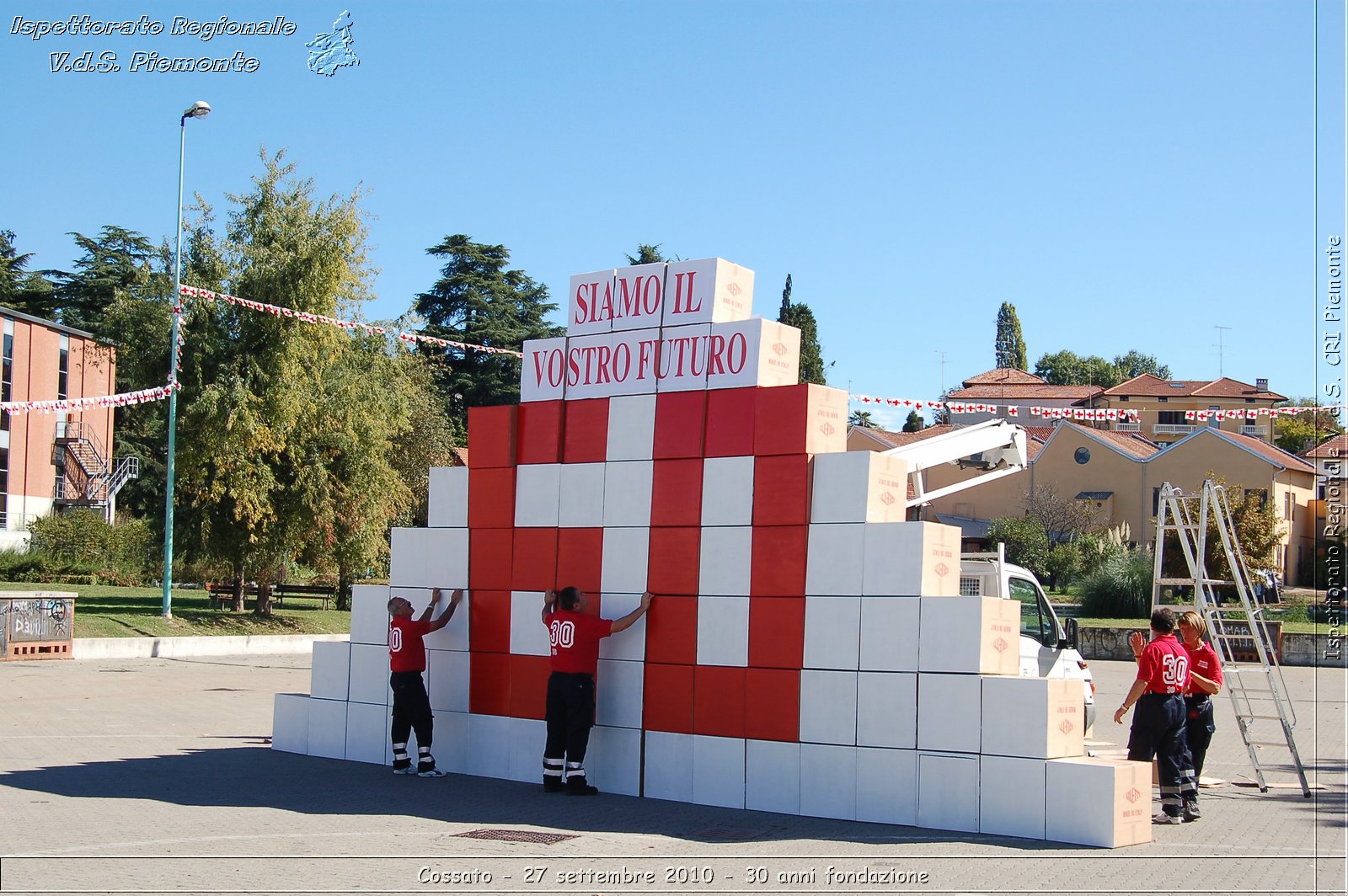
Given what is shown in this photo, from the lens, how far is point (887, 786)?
9.64 metres

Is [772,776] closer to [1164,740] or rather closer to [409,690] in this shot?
[1164,740]

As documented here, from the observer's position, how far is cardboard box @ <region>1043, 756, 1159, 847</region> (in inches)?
347

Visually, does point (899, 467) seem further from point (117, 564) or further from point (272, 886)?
point (117, 564)

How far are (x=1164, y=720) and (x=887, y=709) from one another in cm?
239

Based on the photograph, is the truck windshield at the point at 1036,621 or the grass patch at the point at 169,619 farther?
the grass patch at the point at 169,619

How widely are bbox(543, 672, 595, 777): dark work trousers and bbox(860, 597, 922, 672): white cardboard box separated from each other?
8.19 ft

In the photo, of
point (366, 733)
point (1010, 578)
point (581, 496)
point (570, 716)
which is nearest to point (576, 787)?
point (570, 716)

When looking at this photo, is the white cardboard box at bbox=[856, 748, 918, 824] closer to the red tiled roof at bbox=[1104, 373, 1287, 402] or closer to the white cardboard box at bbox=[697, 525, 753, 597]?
the white cardboard box at bbox=[697, 525, 753, 597]

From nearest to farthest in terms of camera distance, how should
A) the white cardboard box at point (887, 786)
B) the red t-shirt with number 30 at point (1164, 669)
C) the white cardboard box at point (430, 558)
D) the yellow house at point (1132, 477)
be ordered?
the white cardboard box at point (887, 786) → the red t-shirt with number 30 at point (1164, 669) → the white cardboard box at point (430, 558) → the yellow house at point (1132, 477)

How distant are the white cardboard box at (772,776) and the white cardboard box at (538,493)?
9.81 ft

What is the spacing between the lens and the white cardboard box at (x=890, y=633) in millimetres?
9633

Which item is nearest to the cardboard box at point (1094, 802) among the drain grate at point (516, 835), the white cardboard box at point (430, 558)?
the drain grate at point (516, 835)

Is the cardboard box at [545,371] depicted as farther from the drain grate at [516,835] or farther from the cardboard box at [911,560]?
the drain grate at [516,835]

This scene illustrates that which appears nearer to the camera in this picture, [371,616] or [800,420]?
[800,420]
